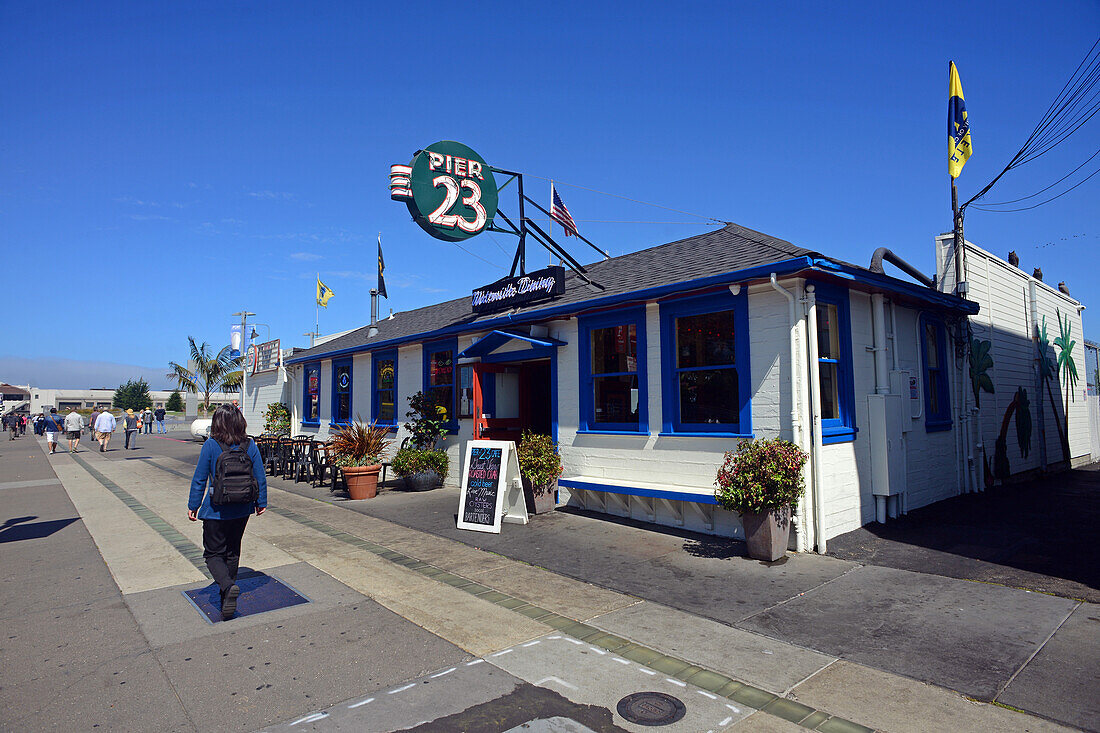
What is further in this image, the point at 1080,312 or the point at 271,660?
the point at 1080,312

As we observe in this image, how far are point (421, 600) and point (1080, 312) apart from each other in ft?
61.5

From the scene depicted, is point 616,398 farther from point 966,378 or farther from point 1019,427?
point 1019,427

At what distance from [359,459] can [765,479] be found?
26.7 ft

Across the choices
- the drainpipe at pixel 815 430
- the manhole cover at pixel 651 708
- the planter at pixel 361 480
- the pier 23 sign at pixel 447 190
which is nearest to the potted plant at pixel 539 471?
the planter at pixel 361 480

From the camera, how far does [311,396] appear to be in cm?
1912

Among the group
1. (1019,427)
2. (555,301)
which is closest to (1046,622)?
(555,301)

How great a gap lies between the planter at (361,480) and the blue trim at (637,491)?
13.7 ft

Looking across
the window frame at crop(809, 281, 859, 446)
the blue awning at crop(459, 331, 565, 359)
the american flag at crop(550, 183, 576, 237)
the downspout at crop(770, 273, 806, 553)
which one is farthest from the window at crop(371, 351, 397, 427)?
the window frame at crop(809, 281, 859, 446)

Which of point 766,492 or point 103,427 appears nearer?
point 766,492

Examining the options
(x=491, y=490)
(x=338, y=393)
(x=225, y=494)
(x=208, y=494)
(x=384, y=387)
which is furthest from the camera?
(x=338, y=393)

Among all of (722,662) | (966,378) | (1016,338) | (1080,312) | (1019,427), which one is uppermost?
(1080,312)

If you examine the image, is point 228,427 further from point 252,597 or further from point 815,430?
point 815,430

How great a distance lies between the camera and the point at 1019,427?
1252cm

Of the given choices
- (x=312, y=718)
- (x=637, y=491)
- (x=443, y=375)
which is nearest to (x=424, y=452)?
(x=443, y=375)
